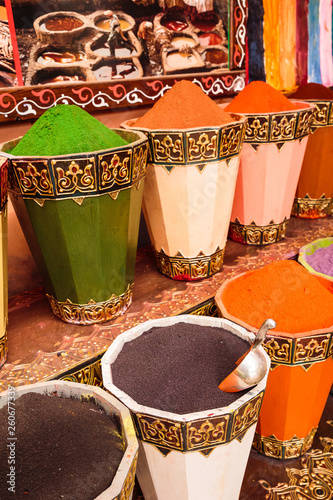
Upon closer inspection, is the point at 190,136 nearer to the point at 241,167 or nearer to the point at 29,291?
the point at 241,167

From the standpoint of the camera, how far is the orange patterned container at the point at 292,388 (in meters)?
0.67

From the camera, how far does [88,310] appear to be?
0.71m

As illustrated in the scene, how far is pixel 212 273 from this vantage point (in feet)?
2.95

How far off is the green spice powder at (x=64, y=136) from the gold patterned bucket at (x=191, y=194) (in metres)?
0.12

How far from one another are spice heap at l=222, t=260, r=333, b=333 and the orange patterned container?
25 millimetres

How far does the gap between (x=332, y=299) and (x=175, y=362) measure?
12.5 inches

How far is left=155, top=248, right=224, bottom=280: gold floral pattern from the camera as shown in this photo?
0.86 meters

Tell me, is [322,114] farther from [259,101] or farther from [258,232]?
[258,232]

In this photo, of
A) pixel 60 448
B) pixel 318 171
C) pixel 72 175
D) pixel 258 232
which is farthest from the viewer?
pixel 318 171

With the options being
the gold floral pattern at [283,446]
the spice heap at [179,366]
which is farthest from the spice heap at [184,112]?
the gold floral pattern at [283,446]

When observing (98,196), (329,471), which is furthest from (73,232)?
(329,471)

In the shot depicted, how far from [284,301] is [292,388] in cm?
14

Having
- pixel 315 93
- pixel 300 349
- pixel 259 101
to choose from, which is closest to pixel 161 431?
pixel 300 349

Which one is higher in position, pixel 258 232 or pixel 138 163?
pixel 138 163
